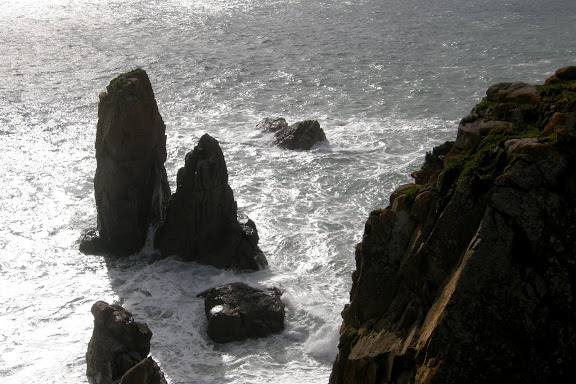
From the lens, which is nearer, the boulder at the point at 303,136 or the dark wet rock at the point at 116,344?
the dark wet rock at the point at 116,344

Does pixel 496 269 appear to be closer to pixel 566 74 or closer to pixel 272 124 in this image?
pixel 566 74

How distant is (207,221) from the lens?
981 inches

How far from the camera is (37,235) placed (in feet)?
91.1

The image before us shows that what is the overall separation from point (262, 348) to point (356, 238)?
795 centimetres

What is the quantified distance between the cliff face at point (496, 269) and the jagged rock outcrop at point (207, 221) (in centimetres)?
1429

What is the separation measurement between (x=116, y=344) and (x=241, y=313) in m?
4.64

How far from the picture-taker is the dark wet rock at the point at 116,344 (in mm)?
16859

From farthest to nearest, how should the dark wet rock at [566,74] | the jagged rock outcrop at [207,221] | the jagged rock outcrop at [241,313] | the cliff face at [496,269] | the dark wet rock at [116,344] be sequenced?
1. the jagged rock outcrop at [207,221]
2. the jagged rock outcrop at [241,313]
3. the dark wet rock at [116,344]
4. the dark wet rock at [566,74]
5. the cliff face at [496,269]

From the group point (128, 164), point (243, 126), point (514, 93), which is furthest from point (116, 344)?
point (243, 126)

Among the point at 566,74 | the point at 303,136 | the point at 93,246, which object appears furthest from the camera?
the point at 303,136

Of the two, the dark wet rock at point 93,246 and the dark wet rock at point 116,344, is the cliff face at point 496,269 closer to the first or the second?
the dark wet rock at point 116,344

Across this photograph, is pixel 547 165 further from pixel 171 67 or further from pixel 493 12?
pixel 493 12

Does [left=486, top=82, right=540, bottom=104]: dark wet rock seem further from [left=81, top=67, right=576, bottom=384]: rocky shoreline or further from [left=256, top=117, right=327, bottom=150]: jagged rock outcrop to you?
[left=256, top=117, right=327, bottom=150]: jagged rock outcrop

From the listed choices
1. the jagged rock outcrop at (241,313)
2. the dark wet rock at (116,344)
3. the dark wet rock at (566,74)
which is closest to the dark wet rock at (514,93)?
the dark wet rock at (566,74)
